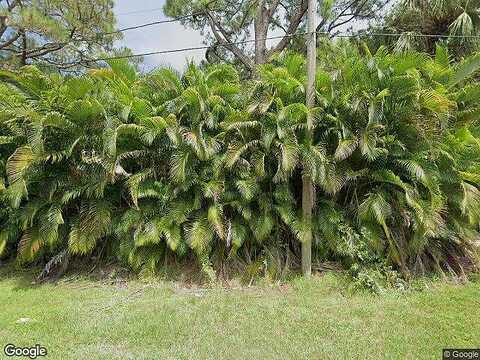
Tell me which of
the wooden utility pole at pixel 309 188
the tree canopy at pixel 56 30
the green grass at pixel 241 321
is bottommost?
the green grass at pixel 241 321

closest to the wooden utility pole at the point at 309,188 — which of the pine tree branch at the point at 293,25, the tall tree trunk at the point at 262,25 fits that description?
the tall tree trunk at the point at 262,25

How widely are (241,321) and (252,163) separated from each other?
85.7 inches

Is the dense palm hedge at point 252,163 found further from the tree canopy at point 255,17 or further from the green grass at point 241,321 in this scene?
the tree canopy at point 255,17

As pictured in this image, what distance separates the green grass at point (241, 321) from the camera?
3.39 m

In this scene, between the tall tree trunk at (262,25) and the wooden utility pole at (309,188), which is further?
the tall tree trunk at (262,25)

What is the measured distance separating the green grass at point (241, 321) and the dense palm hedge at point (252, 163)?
59 cm

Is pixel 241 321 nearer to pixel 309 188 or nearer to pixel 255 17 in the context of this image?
pixel 309 188

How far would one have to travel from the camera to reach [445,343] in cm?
344

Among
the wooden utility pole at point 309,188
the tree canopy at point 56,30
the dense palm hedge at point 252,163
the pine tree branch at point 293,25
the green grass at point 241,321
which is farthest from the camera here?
the pine tree branch at point 293,25

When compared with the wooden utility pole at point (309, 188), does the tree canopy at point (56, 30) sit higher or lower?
higher

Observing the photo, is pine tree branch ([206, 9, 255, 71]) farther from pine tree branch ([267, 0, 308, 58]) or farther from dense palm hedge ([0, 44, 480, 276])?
dense palm hedge ([0, 44, 480, 276])

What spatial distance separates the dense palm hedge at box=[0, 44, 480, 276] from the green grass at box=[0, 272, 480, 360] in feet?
1.93

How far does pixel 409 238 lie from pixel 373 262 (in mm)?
740

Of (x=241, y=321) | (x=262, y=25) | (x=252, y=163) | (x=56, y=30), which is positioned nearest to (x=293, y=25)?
(x=262, y=25)
